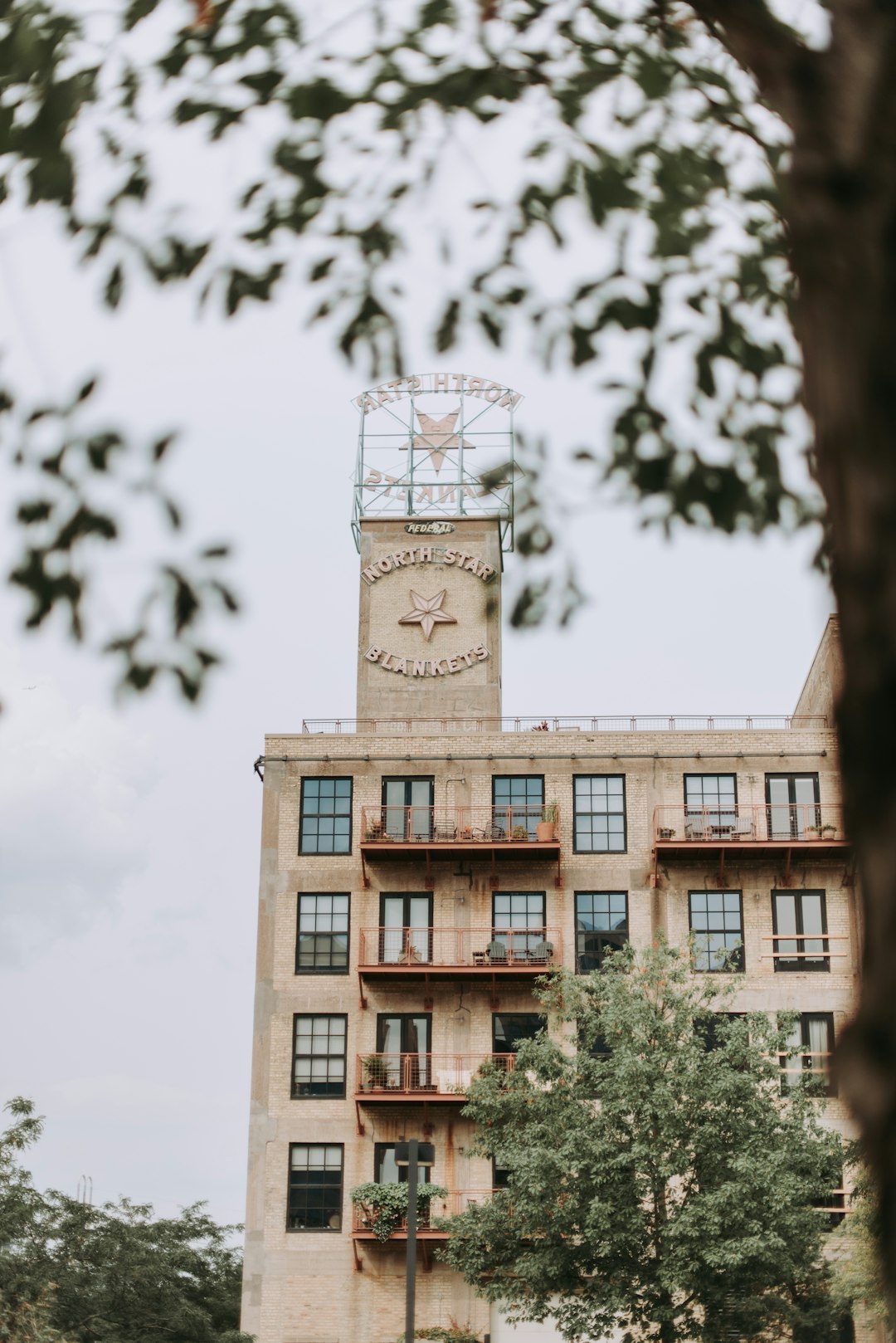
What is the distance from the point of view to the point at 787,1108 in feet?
119

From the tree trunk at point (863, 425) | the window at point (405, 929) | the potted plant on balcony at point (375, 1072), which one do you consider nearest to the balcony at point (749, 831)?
the window at point (405, 929)

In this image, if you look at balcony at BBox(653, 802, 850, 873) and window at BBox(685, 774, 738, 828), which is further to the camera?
window at BBox(685, 774, 738, 828)

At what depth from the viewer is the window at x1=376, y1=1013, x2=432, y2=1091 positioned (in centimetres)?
4012

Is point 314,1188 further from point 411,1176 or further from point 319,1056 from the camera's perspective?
point 411,1176

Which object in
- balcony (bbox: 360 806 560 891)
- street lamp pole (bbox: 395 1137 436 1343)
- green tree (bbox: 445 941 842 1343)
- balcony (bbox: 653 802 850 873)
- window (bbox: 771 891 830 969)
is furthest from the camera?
balcony (bbox: 360 806 560 891)

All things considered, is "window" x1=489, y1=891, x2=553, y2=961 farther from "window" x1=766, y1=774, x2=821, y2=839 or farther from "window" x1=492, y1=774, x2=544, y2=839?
"window" x1=766, y1=774, x2=821, y2=839

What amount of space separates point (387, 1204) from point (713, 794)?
43.3 feet

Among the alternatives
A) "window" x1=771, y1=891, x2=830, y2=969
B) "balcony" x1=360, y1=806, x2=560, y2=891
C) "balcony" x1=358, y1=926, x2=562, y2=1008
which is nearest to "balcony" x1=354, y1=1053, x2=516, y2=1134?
"balcony" x1=358, y1=926, x2=562, y2=1008

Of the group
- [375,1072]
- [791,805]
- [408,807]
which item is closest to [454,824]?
[408,807]

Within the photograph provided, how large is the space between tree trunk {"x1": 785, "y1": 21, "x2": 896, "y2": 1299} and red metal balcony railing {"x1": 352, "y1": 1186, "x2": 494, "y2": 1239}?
3647cm

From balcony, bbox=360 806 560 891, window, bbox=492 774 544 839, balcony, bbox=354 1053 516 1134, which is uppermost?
window, bbox=492 774 544 839

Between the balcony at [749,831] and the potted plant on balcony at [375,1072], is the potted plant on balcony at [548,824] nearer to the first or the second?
the balcony at [749,831]

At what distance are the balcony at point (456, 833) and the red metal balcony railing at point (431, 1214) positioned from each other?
7.71 m

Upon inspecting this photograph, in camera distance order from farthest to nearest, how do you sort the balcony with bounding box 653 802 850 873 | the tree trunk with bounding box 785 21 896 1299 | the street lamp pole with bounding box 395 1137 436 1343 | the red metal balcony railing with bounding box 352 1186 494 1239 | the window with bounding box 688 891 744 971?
the window with bounding box 688 891 744 971, the balcony with bounding box 653 802 850 873, the red metal balcony railing with bounding box 352 1186 494 1239, the street lamp pole with bounding box 395 1137 436 1343, the tree trunk with bounding box 785 21 896 1299
